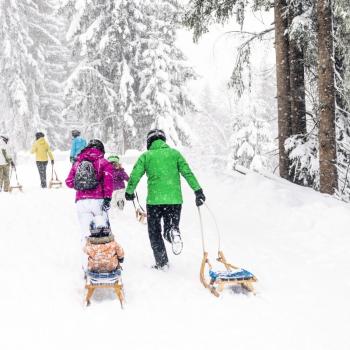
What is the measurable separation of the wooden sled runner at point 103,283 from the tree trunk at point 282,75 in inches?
342

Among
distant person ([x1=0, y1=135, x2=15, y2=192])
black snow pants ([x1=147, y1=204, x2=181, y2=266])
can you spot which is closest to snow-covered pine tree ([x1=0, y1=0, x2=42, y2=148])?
distant person ([x1=0, y1=135, x2=15, y2=192])

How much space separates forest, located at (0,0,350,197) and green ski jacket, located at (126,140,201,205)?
17.5 feet

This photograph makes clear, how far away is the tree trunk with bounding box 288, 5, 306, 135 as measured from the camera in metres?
13.1

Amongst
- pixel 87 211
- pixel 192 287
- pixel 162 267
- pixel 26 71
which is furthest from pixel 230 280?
pixel 26 71

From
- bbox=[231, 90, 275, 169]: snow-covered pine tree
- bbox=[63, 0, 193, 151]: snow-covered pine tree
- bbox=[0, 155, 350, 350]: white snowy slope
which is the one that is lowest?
bbox=[231, 90, 275, 169]: snow-covered pine tree

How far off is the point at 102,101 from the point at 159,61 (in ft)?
13.5

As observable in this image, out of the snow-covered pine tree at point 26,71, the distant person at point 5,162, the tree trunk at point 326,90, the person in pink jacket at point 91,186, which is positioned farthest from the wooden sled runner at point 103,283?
the snow-covered pine tree at point 26,71

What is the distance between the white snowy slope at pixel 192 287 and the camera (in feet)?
16.6

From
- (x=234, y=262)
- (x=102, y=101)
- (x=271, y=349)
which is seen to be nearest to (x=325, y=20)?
(x=234, y=262)

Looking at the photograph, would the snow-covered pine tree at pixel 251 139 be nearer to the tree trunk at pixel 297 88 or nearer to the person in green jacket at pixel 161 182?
the tree trunk at pixel 297 88

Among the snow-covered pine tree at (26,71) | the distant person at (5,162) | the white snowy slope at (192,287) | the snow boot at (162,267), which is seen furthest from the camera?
the snow-covered pine tree at (26,71)

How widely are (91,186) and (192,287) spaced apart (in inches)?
75.8

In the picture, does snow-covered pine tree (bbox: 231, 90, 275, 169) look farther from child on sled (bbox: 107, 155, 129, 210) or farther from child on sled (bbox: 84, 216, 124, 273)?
child on sled (bbox: 84, 216, 124, 273)

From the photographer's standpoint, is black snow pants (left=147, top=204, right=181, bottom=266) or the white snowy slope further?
black snow pants (left=147, top=204, right=181, bottom=266)
